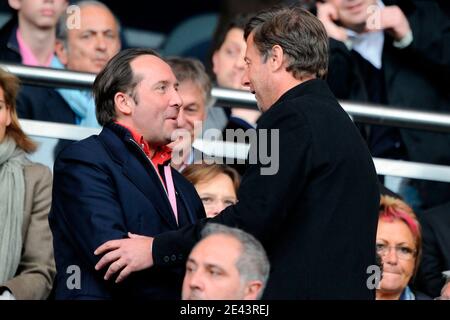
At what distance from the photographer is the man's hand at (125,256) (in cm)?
565

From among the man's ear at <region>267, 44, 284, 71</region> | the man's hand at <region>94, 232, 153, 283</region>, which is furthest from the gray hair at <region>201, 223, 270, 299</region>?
the man's ear at <region>267, 44, 284, 71</region>

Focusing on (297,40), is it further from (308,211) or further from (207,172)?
(207,172)

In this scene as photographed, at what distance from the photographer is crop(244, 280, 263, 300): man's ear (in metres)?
5.27

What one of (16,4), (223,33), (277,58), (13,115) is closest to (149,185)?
(277,58)

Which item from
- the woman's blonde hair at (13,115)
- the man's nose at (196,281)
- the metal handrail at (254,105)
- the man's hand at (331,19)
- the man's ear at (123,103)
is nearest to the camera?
the man's nose at (196,281)

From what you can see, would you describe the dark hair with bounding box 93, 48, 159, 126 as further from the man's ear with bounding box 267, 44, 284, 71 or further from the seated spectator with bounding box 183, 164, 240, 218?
the seated spectator with bounding box 183, 164, 240, 218

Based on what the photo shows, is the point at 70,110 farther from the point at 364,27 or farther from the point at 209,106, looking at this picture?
the point at 364,27

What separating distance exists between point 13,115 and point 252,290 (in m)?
2.17

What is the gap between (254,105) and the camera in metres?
7.92

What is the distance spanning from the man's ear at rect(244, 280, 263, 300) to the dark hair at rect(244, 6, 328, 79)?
0.97 meters

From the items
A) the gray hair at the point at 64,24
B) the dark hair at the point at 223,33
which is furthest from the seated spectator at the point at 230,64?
the gray hair at the point at 64,24

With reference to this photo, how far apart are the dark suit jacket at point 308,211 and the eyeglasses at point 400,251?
1.71m

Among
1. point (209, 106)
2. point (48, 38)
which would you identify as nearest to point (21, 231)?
point (209, 106)

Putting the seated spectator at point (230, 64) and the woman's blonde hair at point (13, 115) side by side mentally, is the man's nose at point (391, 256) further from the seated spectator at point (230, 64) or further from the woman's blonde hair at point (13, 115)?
the woman's blonde hair at point (13, 115)
